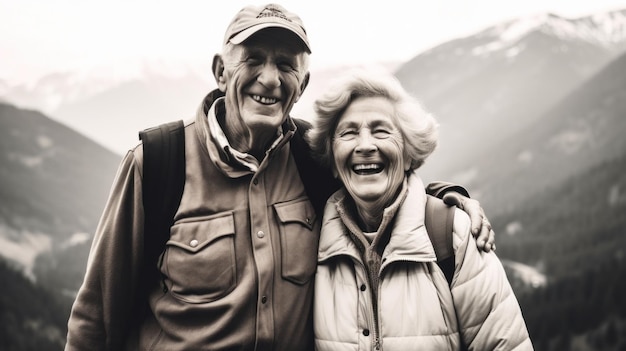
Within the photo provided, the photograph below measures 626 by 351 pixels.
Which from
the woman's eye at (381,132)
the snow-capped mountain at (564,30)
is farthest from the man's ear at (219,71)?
the snow-capped mountain at (564,30)

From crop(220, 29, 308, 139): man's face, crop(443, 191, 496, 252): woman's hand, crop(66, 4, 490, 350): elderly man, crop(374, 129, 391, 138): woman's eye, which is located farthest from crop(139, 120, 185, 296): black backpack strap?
crop(443, 191, 496, 252): woman's hand

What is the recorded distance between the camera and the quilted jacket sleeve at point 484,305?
88.9 inches

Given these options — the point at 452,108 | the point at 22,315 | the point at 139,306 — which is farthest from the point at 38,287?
the point at 452,108

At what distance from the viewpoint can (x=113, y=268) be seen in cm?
252

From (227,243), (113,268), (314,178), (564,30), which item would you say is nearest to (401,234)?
(314,178)

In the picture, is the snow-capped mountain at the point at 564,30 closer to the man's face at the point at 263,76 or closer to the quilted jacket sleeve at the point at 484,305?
the quilted jacket sleeve at the point at 484,305

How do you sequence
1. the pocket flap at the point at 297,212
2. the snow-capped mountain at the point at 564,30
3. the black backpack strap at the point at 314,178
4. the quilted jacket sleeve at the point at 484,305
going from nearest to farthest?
the quilted jacket sleeve at the point at 484,305 < the pocket flap at the point at 297,212 < the black backpack strap at the point at 314,178 < the snow-capped mountain at the point at 564,30

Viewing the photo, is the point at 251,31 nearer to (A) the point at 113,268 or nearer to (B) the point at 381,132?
(B) the point at 381,132

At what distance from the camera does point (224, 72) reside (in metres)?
2.65

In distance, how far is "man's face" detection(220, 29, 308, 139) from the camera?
251cm

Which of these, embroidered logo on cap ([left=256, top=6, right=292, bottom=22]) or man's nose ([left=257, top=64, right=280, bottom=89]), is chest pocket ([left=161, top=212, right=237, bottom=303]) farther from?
embroidered logo on cap ([left=256, top=6, right=292, bottom=22])

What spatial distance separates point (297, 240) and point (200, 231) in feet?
1.68

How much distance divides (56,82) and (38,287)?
4842mm

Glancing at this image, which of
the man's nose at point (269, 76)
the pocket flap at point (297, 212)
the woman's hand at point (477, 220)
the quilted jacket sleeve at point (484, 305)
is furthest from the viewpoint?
the pocket flap at point (297, 212)
